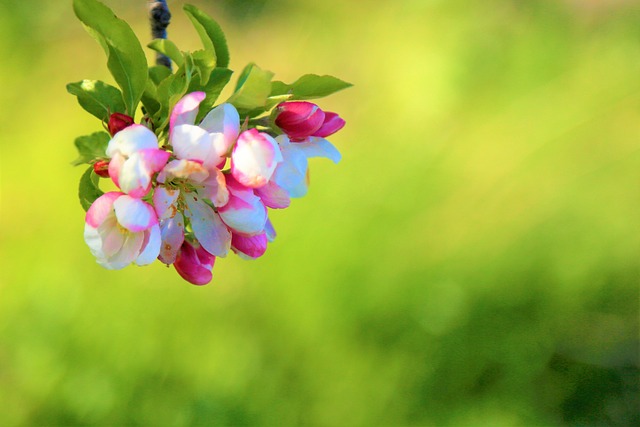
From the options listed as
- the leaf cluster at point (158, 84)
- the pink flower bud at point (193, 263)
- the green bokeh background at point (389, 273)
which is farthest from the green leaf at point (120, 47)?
the green bokeh background at point (389, 273)

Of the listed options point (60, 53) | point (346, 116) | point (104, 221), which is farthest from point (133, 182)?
point (60, 53)

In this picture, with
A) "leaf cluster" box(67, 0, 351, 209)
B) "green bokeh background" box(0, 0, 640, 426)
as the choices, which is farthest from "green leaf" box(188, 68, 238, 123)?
"green bokeh background" box(0, 0, 640, 426)

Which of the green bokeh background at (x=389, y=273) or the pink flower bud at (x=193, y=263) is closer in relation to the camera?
the pink flower bud at (x=193, y=263)

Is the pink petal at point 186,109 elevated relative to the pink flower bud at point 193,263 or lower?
elevated

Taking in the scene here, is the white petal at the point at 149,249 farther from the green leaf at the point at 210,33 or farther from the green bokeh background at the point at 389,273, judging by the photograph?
the green bokeh background at the point at 389,273

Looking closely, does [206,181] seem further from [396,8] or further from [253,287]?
[396,8]

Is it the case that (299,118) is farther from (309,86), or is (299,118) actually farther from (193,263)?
(193,263)

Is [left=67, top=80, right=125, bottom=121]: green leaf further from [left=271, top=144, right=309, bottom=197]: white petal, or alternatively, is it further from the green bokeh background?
the green bokeh background
